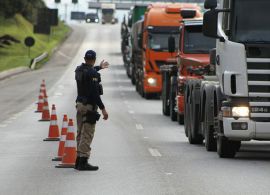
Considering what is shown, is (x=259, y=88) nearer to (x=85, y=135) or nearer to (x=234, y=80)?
(x=234, y=80)

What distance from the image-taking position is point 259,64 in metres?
17.9

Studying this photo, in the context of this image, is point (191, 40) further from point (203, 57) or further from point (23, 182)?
point (23, 182)

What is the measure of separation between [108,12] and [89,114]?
163 metres

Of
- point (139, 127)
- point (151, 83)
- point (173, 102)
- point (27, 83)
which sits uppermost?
point (173, 102)

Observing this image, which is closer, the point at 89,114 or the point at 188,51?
the point at 89,114

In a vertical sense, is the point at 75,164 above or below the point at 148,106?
above

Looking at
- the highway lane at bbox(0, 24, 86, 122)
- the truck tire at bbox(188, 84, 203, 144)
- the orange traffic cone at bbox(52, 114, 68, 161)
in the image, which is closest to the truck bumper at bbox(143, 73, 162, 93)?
the highway lane at bbox(0, 24, 86, 122)

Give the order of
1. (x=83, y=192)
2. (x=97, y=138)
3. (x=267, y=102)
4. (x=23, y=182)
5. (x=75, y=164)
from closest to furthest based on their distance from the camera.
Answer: (x=83, y=192)
(x=23, y=182)
(x=75, y=164)
(x=267, y=102)
(x=97, y=138)

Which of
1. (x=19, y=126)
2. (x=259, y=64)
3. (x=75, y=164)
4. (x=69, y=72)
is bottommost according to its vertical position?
(x=69, y=72)

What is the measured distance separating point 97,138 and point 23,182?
9388 mm

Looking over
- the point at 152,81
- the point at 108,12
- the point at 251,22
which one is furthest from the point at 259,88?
the point at 108,12

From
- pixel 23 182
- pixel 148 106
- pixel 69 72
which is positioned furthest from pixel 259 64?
pixel 69 72

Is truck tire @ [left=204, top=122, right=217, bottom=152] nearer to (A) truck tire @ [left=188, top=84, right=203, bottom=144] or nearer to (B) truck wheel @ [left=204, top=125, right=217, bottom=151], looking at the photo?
(B) truck wheel @ [left=204, top=125, right=217, bottom=151]

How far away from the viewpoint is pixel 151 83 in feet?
143
